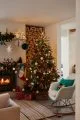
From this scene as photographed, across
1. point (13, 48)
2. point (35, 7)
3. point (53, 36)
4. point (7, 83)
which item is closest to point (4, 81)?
point (7, 83)

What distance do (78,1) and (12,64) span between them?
3822 millimetres

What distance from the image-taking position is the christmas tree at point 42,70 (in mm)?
6000

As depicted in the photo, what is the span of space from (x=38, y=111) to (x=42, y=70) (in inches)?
65.2

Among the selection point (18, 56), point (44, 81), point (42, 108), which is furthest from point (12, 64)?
point (42, 108)

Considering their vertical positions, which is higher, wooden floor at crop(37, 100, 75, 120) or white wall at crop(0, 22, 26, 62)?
white wall at crop(0, 22, 26, 62)

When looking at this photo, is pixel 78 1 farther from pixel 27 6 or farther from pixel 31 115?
pixel 31 115

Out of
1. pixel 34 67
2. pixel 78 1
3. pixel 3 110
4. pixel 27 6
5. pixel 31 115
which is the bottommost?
pixel 31 115

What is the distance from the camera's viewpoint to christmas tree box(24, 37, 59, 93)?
19.7 ft

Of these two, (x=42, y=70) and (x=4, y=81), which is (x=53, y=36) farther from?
(x=4, y=81)

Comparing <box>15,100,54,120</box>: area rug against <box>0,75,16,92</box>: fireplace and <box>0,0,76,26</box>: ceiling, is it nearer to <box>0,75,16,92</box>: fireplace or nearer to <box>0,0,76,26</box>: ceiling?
<box>0,75,16,92</box>: fireplace

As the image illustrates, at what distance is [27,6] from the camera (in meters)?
4.71

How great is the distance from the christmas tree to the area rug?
70cm

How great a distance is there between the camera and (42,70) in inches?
238

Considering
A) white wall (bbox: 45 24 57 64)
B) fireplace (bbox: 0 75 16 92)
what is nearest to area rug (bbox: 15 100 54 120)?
fireplace (bbox: 0 75 16 92)
